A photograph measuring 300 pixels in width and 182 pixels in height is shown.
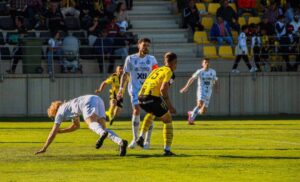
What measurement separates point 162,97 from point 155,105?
0.25 metres

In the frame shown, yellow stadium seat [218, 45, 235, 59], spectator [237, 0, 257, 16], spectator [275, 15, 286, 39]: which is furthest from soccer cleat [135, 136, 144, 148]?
spectator [237, 0, 257, 16]

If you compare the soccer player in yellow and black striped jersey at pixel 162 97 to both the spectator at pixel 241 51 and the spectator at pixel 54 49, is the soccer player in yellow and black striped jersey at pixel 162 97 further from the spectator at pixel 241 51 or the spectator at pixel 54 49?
the spectator at pixel 241 51

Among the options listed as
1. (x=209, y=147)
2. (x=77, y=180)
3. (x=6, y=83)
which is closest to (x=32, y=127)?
(x=6, y=83)

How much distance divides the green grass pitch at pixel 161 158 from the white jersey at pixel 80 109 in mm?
760

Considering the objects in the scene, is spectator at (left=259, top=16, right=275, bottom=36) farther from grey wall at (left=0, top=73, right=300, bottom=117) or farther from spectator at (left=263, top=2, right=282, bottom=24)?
grey wall at (left=0, top=73, right=300, bottom=117)

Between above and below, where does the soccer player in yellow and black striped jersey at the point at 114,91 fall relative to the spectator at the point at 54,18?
below

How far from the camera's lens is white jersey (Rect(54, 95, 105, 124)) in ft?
60.0

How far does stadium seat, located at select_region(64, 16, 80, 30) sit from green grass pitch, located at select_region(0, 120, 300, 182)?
35.4ft

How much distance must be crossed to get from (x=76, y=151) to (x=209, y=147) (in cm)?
293

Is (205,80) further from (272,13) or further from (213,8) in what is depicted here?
(213,8)

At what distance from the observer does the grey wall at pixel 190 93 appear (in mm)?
35031

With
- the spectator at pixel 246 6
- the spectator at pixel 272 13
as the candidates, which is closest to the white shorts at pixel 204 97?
the spectator at pixel 272 13

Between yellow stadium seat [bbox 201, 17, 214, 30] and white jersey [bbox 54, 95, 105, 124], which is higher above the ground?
yellow stadium seat [bbox 201, 17, 214, 30]

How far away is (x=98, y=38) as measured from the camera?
3584cm
